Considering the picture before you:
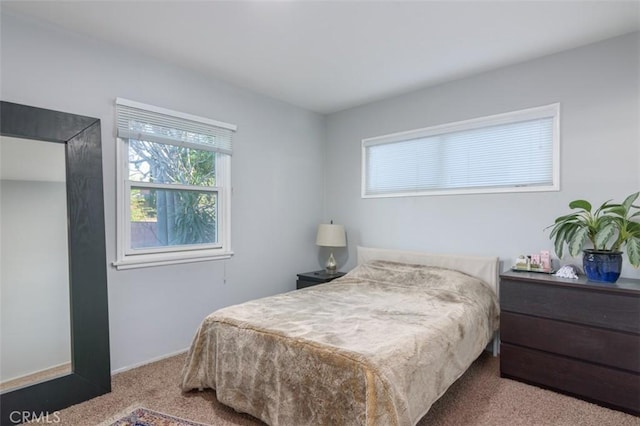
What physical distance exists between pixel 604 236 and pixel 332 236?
240cm

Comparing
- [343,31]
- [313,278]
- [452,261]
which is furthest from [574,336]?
[343,31]

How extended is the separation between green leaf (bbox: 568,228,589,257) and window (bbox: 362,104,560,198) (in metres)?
0.53

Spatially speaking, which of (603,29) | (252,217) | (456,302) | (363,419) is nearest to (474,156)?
(603,29)

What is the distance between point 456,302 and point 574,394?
897mm

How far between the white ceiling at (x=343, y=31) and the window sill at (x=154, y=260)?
5.48 feet

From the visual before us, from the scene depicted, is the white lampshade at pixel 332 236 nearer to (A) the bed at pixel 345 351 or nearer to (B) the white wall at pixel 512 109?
(B) the white wall at pixel 512 109

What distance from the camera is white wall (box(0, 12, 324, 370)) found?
230cm

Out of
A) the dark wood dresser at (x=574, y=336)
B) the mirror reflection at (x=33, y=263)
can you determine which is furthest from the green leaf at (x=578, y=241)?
the mirror reflection at (x=33, y=263)

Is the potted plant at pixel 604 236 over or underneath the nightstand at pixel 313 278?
over

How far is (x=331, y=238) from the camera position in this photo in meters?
3.86

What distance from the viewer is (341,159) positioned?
4242mm

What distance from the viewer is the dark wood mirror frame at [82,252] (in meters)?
2.11

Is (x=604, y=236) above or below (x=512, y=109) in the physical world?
below

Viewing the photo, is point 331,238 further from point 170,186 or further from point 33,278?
point 33,278
